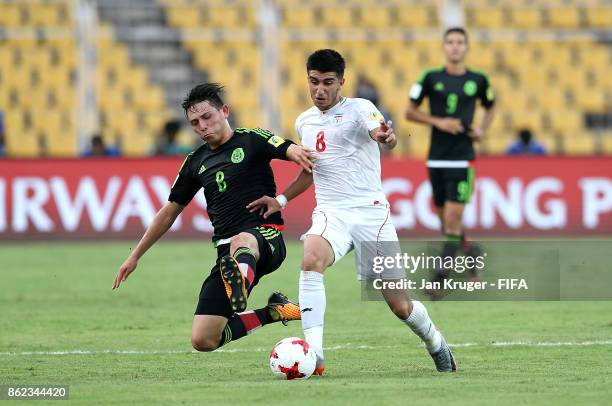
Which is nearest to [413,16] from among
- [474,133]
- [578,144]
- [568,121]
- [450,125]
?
[568,121]

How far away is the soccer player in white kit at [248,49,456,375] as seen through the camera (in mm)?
7527

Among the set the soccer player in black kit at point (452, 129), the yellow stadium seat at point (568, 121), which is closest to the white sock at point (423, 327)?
the soccer player in black kit at point (452, 129)

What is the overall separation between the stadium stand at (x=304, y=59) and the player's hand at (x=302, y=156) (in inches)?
551

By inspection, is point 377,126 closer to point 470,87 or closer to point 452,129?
point 452,129

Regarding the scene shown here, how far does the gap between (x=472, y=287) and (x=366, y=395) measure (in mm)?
6079

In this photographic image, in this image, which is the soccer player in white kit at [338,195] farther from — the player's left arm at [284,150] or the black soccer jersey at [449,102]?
the black soccer jersey at [449,102]

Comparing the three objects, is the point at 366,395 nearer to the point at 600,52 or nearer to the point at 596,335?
the point at 596,335

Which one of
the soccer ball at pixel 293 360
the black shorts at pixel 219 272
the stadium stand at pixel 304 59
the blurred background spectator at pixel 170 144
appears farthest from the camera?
the stadium stand at pixel 304 59

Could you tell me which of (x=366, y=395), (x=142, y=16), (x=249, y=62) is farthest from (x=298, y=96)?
(x=366, y=395)

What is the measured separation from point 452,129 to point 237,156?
15.2 feet

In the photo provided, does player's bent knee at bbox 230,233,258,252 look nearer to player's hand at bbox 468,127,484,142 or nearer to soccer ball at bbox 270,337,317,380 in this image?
soccer ball at bbox 270,337,317,380

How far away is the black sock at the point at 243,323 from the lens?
811 cm

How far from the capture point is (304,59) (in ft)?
77.7

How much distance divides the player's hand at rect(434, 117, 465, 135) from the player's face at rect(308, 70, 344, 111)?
15.5ft
